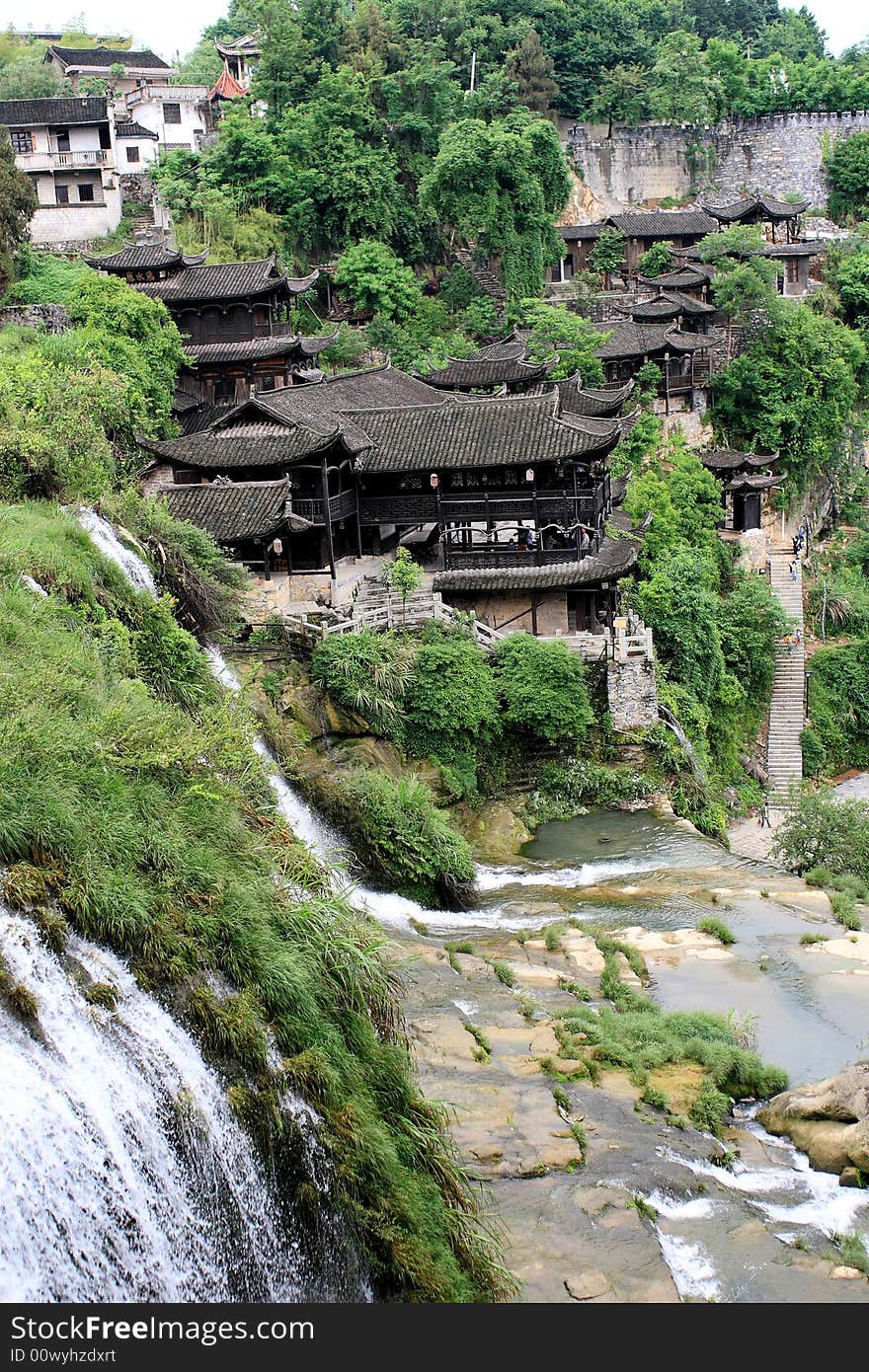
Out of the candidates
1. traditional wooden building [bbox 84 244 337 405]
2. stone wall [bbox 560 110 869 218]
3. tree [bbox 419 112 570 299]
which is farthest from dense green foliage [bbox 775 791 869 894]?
stone wall [bbox 560 110 869 218]

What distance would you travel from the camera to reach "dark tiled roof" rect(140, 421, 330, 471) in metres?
→ 31.5

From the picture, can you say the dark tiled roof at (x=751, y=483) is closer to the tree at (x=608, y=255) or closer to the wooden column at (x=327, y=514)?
the wooden column at (x=327, y=514)

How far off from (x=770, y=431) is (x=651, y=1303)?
42558 millimetres

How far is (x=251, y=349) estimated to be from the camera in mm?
44531

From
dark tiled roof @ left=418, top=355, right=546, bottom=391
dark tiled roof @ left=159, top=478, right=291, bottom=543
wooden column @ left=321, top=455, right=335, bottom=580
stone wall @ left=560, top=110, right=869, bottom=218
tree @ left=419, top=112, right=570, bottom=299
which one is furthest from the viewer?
stone wall @ left=560, top=110, right=869, bottom=218

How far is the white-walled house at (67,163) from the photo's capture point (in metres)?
57.7

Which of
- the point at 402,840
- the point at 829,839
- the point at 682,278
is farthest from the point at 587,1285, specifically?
the point at 682,278

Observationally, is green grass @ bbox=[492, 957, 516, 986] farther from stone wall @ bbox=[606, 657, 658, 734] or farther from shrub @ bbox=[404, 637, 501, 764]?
stone wall @ bbox=[606, 657, 658, 734]

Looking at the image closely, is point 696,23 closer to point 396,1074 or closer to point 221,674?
point 221,674

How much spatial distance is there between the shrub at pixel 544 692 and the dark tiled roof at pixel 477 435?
16.7ft

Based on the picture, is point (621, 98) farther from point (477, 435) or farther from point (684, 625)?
point (684, 625)

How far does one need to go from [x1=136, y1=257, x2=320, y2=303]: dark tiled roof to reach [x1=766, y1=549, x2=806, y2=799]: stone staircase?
1991 cm

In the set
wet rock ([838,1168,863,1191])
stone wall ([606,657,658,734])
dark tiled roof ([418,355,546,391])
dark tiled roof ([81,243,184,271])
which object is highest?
dark tiled roof ([81,243,184,271])

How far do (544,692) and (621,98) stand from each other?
2467 inches
